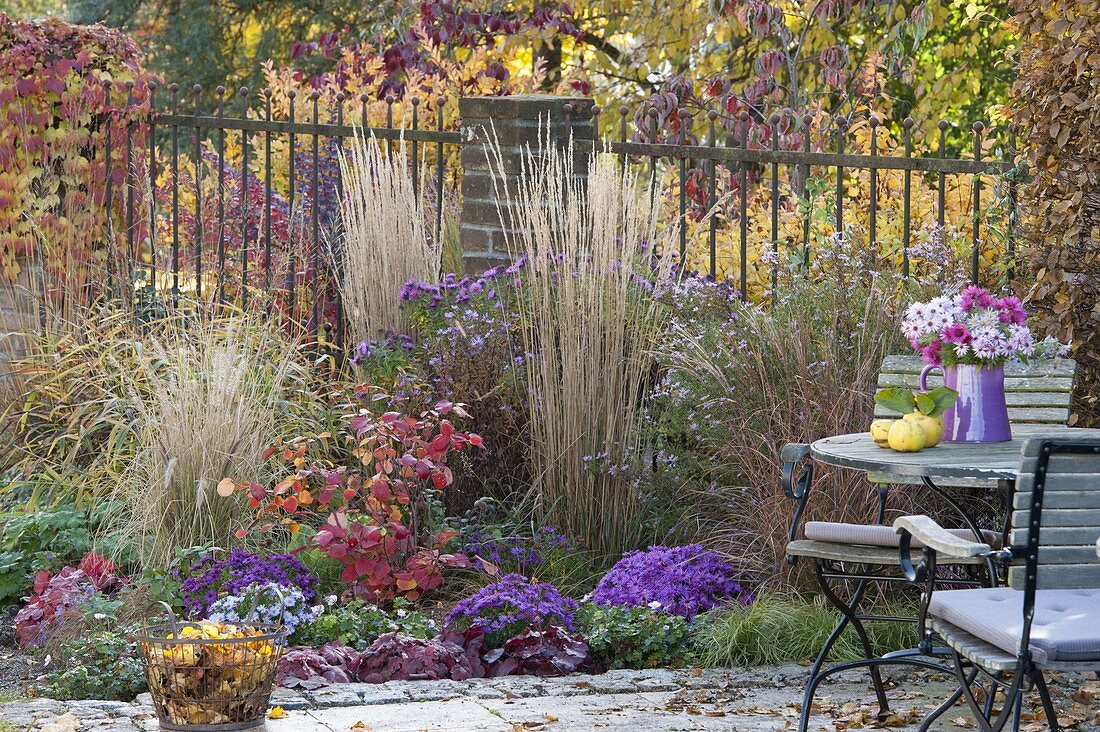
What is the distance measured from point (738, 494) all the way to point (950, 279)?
1.12 meters

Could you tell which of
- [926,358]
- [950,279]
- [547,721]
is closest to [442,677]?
[547,721]

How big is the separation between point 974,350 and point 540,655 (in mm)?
1625

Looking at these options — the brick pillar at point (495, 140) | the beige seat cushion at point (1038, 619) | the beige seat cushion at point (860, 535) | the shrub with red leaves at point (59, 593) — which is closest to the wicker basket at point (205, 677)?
the shrub with red leaves at point (59, 593)

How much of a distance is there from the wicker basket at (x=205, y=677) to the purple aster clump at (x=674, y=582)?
1563mm

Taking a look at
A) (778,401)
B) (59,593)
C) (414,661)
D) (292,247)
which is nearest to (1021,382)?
(778,401)

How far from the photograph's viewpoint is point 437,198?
22.9ft

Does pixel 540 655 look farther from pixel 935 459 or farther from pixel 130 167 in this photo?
pixel 130 167

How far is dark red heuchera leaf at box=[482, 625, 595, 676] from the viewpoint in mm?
4434

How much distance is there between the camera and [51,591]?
488 cm

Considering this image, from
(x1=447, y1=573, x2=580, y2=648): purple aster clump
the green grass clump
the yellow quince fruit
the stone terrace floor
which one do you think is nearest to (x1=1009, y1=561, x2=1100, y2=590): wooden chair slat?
the yellow quince fruit

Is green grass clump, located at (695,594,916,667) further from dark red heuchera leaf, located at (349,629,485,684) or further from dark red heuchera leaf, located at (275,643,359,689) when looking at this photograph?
dark red heuchera leaf, located at (275,643,359,689)

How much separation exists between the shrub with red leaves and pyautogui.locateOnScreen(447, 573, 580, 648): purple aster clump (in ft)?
4.19

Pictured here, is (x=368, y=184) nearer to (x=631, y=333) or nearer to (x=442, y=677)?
(x=631, y=333)

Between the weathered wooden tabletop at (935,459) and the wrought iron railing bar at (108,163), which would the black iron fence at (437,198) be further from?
the weathered wooden tabletop at (935,459)
